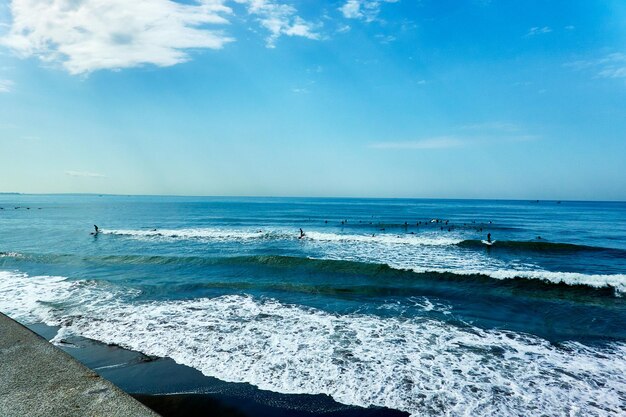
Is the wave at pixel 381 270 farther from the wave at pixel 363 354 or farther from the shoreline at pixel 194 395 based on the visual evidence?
the shoreline at pixel 194 395

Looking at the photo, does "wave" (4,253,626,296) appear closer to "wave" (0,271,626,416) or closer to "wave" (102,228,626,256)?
"wave" (0,271,626,416)

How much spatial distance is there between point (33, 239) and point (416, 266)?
1423 inches

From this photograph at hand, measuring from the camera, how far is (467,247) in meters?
30.7

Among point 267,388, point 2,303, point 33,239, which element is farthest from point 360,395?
point 33,239

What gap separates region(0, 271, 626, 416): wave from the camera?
7.16 metres

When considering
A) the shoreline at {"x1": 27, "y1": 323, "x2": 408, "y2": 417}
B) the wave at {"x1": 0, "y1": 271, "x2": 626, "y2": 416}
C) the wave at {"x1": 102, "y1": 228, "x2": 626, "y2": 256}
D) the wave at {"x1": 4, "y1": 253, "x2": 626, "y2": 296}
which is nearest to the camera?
the shoreline at {"x1": 27, "y1": 323, "x2": 408, "y2": 417}

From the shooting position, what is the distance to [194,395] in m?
7.18

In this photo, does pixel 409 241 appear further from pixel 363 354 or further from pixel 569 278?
pixel 363 354

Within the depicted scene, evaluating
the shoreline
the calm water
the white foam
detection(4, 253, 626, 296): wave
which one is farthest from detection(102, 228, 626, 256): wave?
the shoreline

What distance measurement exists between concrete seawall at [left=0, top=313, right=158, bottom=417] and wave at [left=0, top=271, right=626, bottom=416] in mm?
4197

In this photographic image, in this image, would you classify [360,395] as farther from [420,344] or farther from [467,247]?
[467,247]

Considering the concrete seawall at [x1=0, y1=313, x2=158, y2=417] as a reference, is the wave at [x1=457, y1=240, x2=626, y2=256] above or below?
below

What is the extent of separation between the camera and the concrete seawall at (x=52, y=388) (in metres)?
3.45

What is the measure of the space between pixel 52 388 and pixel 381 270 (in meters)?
17.7
